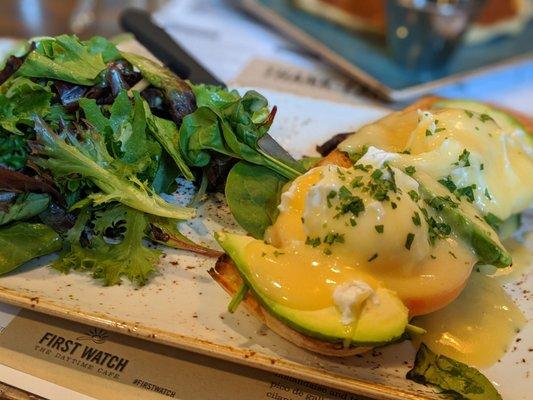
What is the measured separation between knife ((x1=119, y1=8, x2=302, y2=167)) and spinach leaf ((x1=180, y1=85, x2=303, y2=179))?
48 cm

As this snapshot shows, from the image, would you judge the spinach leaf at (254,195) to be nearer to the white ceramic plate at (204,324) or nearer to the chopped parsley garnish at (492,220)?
the white ceramic plate at (204,324)

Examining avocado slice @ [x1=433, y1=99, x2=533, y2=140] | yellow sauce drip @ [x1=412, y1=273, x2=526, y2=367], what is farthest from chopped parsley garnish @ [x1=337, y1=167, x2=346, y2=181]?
avocado slice @ [x1=433, y1=99, x2=533, y2=140]

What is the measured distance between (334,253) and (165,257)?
0.44m

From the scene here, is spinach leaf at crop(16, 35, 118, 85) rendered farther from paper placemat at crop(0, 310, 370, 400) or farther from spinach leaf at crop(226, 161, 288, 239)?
paper placemat at crop(0, 310, 370, 400)

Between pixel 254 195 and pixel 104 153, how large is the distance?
374mm

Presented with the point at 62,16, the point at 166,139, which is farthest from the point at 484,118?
the point at 62,16

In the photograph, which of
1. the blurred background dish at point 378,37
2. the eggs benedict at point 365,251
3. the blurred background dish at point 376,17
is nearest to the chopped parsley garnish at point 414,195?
the eggs benedict at point 365,251

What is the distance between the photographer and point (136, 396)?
1229mm

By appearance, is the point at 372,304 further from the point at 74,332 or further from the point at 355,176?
the point at 74,332

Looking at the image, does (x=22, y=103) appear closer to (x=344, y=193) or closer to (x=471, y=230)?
(x=344, y=193)

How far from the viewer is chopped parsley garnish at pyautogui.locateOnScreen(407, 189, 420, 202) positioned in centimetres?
129

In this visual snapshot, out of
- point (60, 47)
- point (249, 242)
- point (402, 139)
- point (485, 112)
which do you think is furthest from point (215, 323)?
point (485, 112)

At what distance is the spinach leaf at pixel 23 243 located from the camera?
1312 millimetres

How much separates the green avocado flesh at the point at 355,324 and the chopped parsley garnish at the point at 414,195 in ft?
0.76
